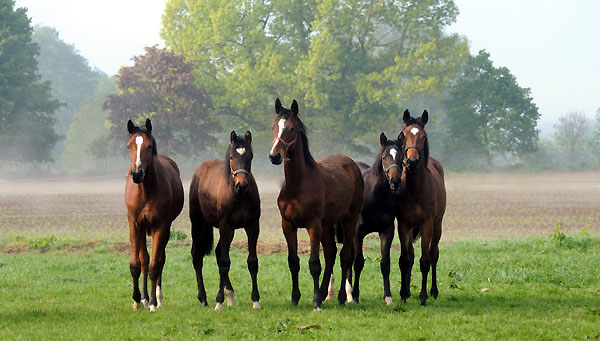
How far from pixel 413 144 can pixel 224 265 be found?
3464 millimetres

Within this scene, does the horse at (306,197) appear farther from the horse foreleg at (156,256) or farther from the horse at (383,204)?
the horse foreleg at (156,256)

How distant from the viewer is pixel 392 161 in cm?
1049

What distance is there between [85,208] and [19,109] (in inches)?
1516

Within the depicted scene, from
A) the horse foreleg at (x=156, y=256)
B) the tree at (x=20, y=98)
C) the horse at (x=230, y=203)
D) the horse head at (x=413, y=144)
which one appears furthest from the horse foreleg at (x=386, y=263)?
the tree at (x=20, y=98)

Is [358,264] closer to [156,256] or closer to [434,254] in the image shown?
[434,254]

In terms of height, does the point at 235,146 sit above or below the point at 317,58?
below

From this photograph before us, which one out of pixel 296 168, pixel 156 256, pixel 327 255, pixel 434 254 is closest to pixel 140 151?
pixel 156 256

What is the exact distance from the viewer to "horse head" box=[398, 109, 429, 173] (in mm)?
10219

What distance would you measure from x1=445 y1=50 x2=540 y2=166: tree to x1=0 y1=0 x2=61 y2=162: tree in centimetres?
4133

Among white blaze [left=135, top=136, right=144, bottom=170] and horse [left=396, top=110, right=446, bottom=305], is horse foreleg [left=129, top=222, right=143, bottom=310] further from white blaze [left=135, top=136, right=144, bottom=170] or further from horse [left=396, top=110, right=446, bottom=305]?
horse [left=396, top=110, right=446, bottom=305]

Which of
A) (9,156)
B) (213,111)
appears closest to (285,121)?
(213,111)

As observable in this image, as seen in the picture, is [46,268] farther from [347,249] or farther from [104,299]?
[347,249]

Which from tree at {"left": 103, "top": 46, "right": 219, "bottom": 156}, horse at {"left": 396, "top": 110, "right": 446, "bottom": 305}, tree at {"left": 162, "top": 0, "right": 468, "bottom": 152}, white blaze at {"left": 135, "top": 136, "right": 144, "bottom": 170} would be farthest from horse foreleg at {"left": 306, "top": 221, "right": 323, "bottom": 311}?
tree at {"left": 162, "top": 0, "right": 468, "bottom": 152}

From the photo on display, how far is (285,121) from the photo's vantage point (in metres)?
9.82
